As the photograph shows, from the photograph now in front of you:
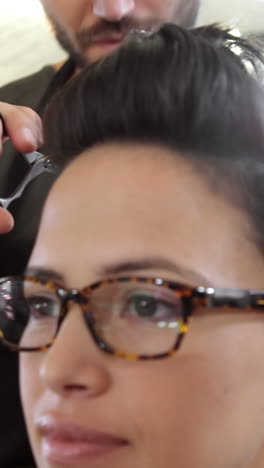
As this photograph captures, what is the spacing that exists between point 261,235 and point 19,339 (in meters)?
0.38

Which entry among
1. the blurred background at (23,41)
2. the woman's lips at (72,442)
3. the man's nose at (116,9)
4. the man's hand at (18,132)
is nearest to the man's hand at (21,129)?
the man's hand at (18,132)

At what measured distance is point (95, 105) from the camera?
0.78 meters

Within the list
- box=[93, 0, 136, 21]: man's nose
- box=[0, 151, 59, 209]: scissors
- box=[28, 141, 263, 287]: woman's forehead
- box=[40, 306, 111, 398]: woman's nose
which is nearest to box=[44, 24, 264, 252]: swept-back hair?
box=[28, 141, 263, 287]: woman's forehead

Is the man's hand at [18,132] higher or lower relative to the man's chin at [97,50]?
lower

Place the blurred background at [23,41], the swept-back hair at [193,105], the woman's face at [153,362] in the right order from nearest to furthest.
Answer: the woman's face at [153,362] < the swept-back hair at [193,105] < the blurred background at [23,41]

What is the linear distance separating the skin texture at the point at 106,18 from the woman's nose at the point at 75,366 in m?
0.65

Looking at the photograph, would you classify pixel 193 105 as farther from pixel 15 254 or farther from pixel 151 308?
pixel 15 254

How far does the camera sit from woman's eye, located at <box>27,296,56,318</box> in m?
0.75

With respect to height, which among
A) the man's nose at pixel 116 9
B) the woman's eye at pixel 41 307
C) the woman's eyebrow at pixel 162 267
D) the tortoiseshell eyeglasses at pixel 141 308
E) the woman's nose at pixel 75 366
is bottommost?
the woman's eye at pixel 41 307

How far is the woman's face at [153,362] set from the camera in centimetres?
61

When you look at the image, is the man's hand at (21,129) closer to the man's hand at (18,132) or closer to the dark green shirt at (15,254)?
the man's hand at (18,132)

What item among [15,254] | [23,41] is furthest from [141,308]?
[23,41]

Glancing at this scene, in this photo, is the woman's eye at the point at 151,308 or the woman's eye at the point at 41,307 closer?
the woman's eye at the point at 151,308

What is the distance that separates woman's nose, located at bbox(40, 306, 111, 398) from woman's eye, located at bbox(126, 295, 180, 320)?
63mm
